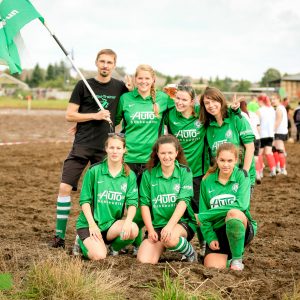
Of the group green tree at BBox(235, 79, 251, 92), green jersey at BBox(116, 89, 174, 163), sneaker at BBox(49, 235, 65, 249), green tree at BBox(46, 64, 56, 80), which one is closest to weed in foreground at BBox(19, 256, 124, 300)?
sneaker at BBox(49, 235, 65, 249)

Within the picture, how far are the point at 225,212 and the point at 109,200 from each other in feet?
3.80

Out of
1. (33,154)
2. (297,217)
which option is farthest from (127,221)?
(33,154)

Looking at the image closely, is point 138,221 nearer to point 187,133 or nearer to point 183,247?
point 183,247

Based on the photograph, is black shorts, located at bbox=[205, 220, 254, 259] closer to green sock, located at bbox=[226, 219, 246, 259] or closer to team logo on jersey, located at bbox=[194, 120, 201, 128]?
green sock, located at bbox=[226, 219, 246, 259]

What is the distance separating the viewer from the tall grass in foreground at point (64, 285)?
14.0ft

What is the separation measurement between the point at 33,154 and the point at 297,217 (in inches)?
363

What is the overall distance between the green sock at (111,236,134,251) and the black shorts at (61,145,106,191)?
103 centimetres

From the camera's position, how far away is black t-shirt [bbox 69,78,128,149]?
6.61 meters

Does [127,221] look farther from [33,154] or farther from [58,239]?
[33,154]

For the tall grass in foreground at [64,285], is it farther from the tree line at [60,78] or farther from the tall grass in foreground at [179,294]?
the tree line at [60,78]

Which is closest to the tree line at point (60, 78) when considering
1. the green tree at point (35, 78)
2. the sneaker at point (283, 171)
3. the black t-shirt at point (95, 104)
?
the green tree at point (35, 78)

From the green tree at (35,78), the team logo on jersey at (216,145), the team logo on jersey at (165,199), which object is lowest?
the team logo on jersey at (165,199)

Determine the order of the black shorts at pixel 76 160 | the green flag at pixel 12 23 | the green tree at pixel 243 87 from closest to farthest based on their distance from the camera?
1. the green flag at pixel 12 23
2. the black shorts at pixel 76 160
3. the green tree at pixel 243 87

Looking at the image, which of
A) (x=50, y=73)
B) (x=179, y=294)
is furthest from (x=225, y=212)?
(x=50, y=73)
